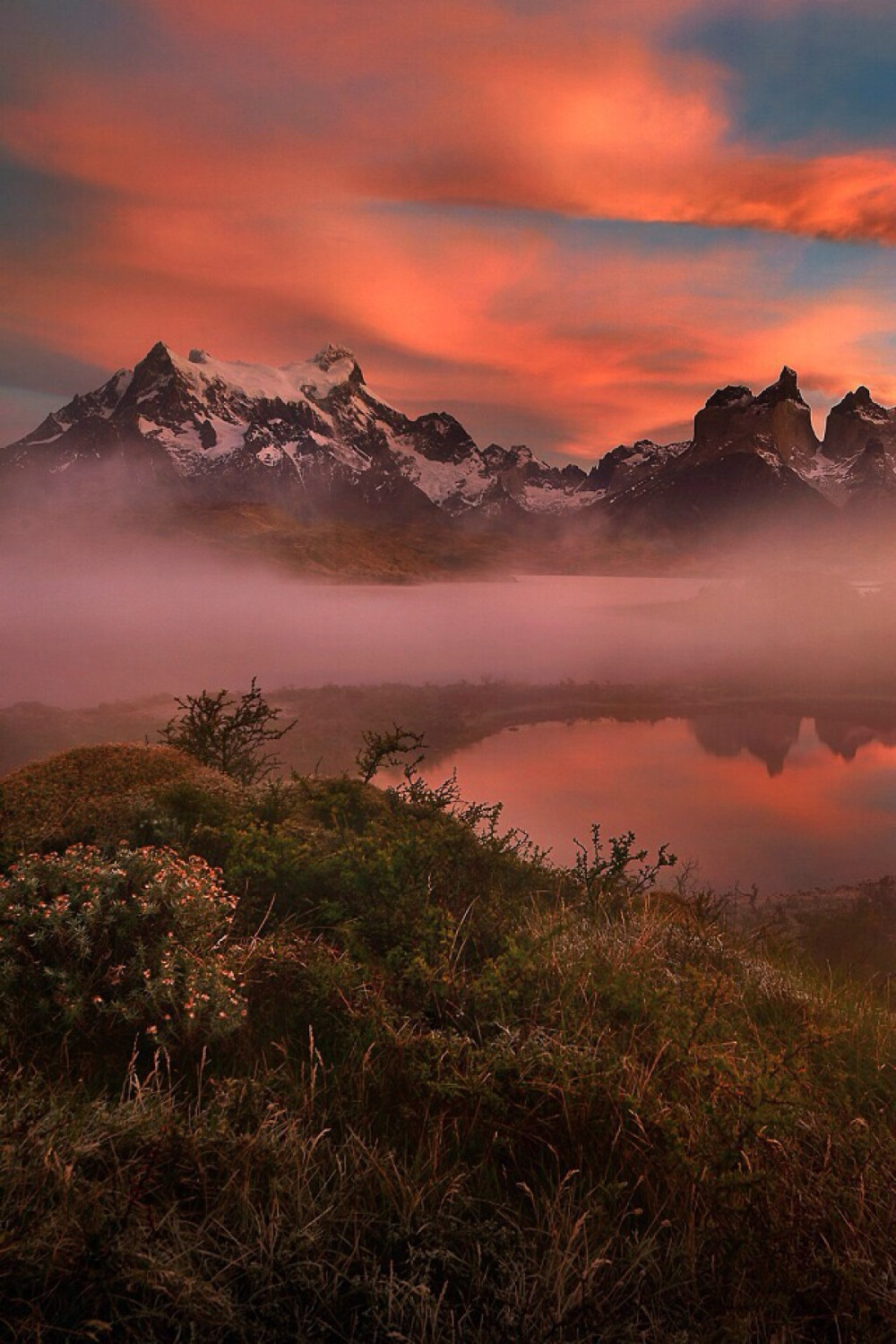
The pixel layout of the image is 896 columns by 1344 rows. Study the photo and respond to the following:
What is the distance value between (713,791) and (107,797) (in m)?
53.7

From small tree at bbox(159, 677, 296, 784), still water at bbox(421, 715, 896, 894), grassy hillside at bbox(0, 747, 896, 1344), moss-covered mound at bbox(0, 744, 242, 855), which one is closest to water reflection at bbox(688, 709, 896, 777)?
still water at bbox(421, 715, 896, 894)

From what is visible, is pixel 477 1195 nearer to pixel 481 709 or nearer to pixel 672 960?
pixel 672 960

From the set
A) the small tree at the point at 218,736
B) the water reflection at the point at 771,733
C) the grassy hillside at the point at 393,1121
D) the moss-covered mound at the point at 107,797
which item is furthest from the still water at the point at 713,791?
the grassy hillside at the point at 393,1121

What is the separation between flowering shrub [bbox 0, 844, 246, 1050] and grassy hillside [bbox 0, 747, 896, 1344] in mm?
21

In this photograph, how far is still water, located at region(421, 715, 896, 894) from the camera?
39094mm

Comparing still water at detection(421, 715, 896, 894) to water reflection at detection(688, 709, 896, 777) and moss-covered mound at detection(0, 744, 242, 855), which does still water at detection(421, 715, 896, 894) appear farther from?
moss-covered mound at detection(0, 744, 242, 855)

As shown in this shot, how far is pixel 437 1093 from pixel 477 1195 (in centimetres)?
57

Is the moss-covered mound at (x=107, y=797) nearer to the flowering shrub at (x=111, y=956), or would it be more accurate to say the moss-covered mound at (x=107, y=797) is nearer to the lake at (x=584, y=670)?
the flowering shrub at (x=111, y=956)

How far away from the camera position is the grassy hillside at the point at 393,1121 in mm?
2889

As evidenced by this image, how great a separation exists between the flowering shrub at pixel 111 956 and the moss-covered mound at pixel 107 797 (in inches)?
58.3

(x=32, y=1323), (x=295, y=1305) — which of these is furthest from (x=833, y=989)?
(x=32, y=1323)

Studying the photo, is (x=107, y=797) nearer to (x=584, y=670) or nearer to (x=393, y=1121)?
(x=393, y=1121)

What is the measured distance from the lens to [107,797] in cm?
685

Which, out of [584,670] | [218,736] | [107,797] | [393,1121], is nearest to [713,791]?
[218,736]
